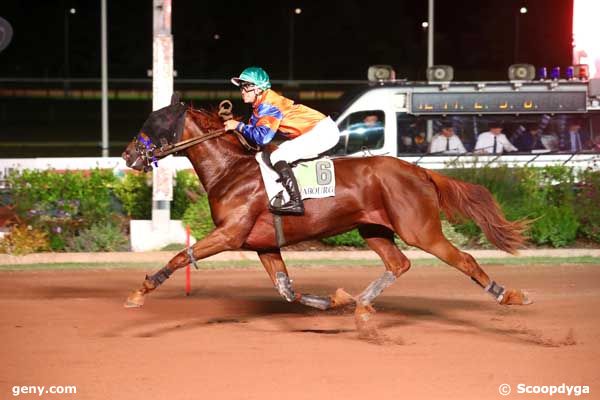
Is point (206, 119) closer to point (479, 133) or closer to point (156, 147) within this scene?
point (156, 147)

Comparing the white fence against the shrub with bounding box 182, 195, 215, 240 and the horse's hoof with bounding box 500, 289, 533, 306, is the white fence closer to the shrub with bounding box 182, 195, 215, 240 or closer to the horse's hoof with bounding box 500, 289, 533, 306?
the shrub with bounding box 182, 195, 215, 240

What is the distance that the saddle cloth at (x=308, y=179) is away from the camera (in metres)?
9.69

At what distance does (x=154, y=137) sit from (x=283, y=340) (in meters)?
2.35

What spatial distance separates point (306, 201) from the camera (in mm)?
9773

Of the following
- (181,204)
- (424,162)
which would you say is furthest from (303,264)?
(424,162)

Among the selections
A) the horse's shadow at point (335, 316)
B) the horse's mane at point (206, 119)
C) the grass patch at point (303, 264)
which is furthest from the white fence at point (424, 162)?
the horse's mane at point (206, 119)

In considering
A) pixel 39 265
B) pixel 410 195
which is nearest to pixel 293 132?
pixel 410 195

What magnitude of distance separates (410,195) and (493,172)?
711 centimetres

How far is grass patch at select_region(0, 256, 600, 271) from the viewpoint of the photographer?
1399 cm

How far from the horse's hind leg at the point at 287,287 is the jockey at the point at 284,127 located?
563mm

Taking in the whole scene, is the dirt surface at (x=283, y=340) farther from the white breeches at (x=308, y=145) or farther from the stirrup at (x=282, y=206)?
the white breeches at (x=308, y=145)

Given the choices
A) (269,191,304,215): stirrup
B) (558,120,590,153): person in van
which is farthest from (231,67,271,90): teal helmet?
(558,120,590,153): person in van

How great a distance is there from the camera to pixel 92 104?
177ft

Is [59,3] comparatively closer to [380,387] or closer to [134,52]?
[134,52]
